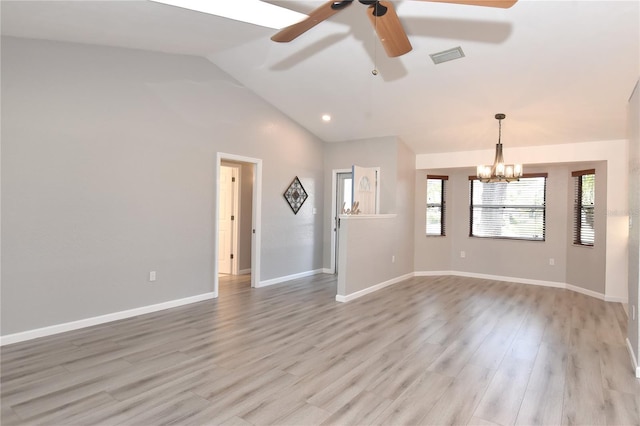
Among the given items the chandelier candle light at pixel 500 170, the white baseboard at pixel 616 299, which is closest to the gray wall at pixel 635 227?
the chandelier candle light at pixel 500 170

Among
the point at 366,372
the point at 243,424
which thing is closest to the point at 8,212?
the point at 243,424

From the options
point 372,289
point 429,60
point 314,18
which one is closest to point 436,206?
point 372,289

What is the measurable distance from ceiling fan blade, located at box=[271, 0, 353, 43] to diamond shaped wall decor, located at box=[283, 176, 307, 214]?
→ 3.77 metres

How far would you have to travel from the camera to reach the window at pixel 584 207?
5.85 metres

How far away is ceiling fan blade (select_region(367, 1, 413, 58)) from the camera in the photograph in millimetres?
2302

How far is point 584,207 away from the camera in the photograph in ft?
19.7

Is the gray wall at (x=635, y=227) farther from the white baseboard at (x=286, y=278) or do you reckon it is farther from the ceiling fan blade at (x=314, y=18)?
the white baseboard at (x=286, y=278)

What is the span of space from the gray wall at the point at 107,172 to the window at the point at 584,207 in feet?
18.2

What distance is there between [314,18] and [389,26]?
0.52m

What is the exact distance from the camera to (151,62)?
4348 mm

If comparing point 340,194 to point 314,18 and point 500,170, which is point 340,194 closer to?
point 500,170

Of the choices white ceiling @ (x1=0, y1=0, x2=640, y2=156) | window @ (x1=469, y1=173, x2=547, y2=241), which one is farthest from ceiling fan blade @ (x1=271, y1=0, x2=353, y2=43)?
window @ (x1=469, y1=173, x2=547, y2=241)

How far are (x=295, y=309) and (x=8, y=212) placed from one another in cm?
318

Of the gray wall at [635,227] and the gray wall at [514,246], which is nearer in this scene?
the gray wall at [635,227]
